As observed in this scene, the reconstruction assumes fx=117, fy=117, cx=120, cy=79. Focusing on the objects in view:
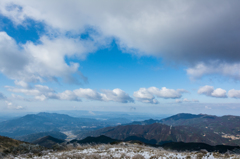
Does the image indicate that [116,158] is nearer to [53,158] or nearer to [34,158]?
[53,158]

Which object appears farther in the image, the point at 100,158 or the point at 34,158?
the point at 34,158

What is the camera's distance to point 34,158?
14.3 meters

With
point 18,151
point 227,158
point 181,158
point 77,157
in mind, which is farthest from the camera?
point 18,151

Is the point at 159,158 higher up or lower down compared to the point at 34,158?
higher up

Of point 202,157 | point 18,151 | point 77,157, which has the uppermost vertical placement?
point 202,157

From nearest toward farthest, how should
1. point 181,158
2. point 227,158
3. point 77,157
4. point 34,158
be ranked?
point 227,158, point 181,158, point 77,157, point 34,158

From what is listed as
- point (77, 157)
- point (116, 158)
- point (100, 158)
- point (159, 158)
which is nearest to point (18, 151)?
point (77, 157)

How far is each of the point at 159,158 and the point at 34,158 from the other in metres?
14.8

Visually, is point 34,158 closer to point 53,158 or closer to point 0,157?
point 53,158

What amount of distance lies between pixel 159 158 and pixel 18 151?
66.0 ft

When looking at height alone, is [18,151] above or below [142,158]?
below

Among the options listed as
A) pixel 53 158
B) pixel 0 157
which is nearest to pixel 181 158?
pixel 53 158

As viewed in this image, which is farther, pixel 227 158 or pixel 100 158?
pixel 100 158

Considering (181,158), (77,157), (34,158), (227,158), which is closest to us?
(227,158)
